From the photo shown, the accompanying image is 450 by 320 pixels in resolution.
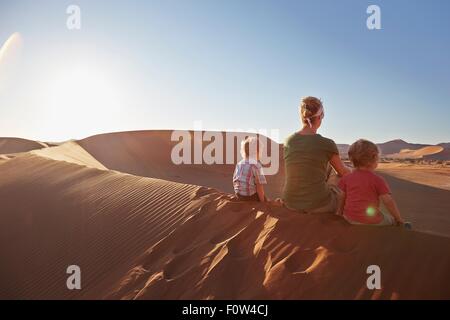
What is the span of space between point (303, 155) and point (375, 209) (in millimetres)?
978

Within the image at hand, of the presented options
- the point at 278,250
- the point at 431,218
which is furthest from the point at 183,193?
the point at 431,218

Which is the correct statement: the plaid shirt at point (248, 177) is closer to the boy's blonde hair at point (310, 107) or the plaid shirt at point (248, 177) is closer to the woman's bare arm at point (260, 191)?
the woman's bare arm at point (260, 191)

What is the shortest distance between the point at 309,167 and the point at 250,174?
4.15 feet

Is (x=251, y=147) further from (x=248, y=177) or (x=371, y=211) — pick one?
(x=371, y=211)

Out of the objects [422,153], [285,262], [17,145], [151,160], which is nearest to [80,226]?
[285,262]

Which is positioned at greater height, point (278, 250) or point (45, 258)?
point (278, 250)

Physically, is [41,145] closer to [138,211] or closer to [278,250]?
[138,211]

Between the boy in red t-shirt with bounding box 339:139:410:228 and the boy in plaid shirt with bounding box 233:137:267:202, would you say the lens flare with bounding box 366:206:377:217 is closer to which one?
the boy in red t-shirt with bounding box 339:139:410:228

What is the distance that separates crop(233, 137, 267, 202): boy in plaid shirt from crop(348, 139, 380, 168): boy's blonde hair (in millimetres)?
1681

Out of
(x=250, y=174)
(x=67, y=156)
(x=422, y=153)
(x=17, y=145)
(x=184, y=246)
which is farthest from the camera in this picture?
(x=422, y=153)

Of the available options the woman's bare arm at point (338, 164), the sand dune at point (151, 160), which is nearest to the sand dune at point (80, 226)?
the woman's bare arm at point (338, 164)

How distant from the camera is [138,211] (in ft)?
20.5

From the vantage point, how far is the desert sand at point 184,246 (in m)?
3.15

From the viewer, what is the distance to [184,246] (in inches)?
185
